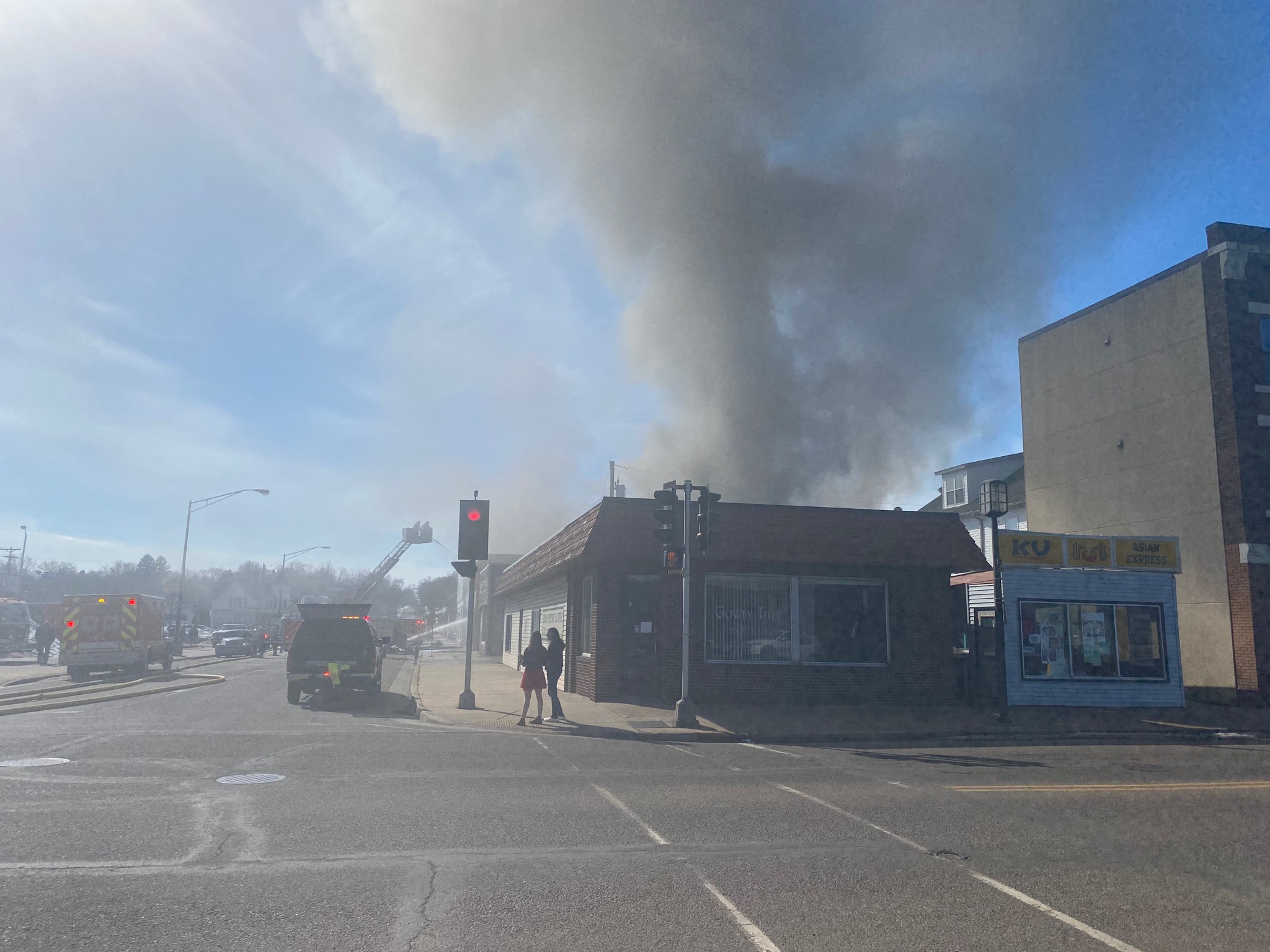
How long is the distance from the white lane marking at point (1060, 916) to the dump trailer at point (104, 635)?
25.4 meters

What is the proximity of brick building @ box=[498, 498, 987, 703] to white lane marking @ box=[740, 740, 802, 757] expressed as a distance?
5.03 m

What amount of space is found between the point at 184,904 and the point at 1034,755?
35.5 ft

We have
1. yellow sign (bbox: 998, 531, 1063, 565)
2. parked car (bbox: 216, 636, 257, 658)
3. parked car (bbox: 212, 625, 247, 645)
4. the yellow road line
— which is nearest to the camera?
the yellow road line

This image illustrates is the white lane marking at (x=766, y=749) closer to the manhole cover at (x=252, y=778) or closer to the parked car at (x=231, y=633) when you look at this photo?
the manhole cover at (x=252, y=778)

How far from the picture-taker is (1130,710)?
62.4ft

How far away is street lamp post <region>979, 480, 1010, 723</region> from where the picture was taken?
15969mm

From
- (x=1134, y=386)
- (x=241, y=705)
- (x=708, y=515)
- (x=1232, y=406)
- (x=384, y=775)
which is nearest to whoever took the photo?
(x=384, y=775)

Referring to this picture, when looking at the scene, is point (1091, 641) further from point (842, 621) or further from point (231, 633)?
point (231, 633)

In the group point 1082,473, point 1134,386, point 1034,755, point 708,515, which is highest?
point 1134,386

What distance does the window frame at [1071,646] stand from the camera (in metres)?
18.9

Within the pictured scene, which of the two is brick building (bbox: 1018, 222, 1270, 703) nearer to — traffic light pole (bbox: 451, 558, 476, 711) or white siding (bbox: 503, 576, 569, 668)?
white siding (bbox: 503, 576, 569, 668)

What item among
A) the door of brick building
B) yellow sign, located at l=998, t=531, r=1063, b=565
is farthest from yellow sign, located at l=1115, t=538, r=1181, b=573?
the door of brick building

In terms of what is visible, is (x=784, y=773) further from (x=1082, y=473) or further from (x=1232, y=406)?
(x=1082, y=473)

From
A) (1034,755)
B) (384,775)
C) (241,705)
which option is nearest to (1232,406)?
(1034,755)
